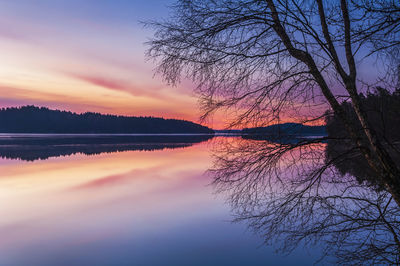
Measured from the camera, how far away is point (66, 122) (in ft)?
438

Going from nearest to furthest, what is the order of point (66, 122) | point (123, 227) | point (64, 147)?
point (123, 227), point (64, 147), point (66, 122)

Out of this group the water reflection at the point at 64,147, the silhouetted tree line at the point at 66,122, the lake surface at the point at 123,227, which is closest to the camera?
the lake surface at the point at 123,227

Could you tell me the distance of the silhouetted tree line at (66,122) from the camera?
127 meters

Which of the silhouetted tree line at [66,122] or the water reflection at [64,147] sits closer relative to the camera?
the water reflection at [64,147]

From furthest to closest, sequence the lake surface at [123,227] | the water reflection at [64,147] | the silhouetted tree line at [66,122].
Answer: the silhouetted tree line at [66,122], the water reflection at [64,147], the lake surface at [123,227]

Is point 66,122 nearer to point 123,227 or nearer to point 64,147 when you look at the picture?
point 64,147

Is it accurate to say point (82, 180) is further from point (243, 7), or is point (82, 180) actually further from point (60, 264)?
point (243, 7)

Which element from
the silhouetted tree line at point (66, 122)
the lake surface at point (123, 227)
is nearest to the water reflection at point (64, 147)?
the lake surface at point (123, 227)

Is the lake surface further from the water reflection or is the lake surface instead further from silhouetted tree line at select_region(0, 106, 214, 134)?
silhouetted tree line at select_region(0, 106, 214, 134)

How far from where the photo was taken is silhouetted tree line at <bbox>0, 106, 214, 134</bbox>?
12744 cm

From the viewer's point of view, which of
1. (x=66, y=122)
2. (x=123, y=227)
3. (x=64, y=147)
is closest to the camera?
(x=123, y=227)

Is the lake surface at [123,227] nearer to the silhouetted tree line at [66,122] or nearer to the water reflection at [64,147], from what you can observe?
the water reflection at [64,147]

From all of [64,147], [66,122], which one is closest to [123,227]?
[64,147]

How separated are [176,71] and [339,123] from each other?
Answer: 7.59 ft
